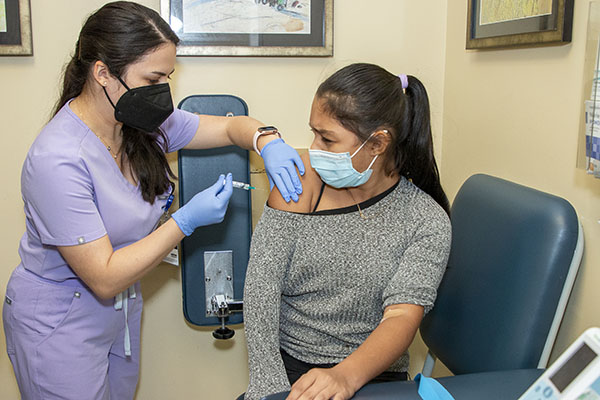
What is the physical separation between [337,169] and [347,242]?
0.61 feet

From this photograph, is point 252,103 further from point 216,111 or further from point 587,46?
point 587,46

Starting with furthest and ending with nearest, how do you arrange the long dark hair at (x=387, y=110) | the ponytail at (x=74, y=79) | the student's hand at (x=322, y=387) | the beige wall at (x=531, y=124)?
the ponytail at (x=74, y=79) → the long dark hair at (x=387, y=110) → the beige wall at (x=531, y=124) → the student's hand at (x=322, y=387)

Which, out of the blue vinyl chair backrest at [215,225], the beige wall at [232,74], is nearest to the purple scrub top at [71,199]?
the blue vinyl chair backrest at [215,225]

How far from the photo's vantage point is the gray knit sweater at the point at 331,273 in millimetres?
1406

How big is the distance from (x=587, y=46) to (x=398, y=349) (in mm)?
751

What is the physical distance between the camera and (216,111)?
1926 mm

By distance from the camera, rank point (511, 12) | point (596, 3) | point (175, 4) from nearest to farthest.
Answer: point (596, 3), point (511, 12), point (175, 4)

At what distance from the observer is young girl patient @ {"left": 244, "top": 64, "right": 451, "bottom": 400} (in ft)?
4.58

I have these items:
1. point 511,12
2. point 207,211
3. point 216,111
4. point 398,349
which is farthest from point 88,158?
point 511,12

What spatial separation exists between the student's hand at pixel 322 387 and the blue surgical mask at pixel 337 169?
→ 46 cm

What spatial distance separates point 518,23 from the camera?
1.52m

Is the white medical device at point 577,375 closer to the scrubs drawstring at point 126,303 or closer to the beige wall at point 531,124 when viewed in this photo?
the beige wall at point 531,124

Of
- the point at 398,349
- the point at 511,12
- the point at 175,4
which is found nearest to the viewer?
the point at 398,349

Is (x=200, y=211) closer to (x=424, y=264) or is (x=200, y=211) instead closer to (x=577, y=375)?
(x=424, y=264)
